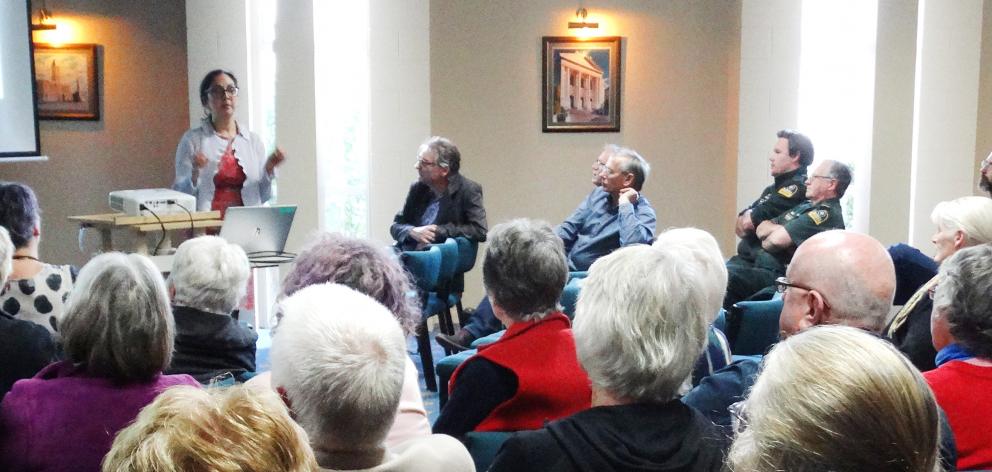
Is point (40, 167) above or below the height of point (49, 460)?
above

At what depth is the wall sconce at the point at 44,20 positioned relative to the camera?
666 cm

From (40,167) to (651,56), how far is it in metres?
4.72

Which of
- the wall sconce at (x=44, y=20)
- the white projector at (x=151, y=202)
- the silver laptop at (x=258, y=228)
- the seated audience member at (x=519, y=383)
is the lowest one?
the seated audience member at (x=519, y=383)

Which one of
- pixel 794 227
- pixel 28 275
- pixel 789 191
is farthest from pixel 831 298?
pixel 789 191

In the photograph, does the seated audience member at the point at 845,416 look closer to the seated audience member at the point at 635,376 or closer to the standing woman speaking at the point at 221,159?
the seated audience member at the point at 635,376

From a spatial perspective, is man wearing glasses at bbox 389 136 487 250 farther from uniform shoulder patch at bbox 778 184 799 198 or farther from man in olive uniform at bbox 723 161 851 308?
uniform shoulder patch at bbox 778 184 799 198

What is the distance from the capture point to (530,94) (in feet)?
24.8

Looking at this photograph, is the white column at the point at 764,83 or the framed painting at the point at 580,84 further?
the framed painting at the point at 580,84

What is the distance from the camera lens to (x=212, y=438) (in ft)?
3.16

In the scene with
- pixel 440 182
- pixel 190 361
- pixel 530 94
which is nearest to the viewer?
pixel 190 361

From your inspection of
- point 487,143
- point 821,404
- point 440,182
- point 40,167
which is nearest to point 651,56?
point 487,143

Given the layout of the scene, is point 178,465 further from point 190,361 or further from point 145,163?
point 145,163

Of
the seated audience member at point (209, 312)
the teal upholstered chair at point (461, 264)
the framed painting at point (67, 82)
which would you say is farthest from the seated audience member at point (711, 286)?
the framed painting at point (67, 82)

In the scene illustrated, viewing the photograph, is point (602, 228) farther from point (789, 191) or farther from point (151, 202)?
point (151, 202)
